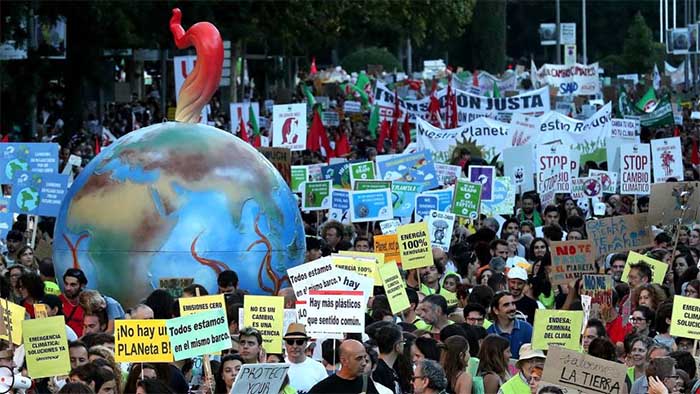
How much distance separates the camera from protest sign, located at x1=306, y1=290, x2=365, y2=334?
1162 cm

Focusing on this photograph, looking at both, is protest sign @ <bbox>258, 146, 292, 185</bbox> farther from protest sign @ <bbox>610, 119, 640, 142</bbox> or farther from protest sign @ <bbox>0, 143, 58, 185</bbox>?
protest sign @ <bbox>610, 119, 640, 142</bbox>

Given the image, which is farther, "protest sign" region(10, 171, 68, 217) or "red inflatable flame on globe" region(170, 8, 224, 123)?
"protest sign" region(10, 171, 68, 217)

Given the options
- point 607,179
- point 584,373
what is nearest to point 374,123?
point 607,179

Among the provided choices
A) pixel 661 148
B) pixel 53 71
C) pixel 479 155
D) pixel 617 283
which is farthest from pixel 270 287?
pixel 53 71

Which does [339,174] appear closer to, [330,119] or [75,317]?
[75,317]

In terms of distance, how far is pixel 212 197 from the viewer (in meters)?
17.3

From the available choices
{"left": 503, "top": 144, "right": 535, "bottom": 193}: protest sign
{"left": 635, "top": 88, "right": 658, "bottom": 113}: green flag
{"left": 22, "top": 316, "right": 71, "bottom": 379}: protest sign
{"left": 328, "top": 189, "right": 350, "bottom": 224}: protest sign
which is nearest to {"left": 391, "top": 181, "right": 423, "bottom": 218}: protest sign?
{"left": 328, "top": 189, "right": 350, "bottom": 224}: protest sign

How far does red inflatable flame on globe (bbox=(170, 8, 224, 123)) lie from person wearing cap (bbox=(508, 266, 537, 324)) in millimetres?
4200

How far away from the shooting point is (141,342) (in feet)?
37.1

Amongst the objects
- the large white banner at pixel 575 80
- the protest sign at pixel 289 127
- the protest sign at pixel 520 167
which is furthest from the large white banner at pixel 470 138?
the large white banner at pixel 575 80

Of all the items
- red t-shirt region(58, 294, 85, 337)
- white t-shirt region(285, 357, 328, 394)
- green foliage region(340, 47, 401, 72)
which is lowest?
red t-shirt region(58, 294, 85, 337)

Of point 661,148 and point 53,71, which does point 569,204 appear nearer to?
point 661,148

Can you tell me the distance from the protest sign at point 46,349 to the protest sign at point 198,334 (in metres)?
0.68

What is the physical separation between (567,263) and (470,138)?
38.2ft
